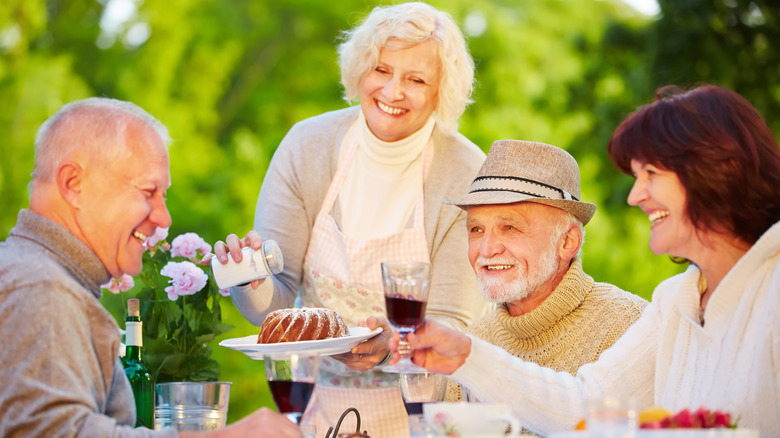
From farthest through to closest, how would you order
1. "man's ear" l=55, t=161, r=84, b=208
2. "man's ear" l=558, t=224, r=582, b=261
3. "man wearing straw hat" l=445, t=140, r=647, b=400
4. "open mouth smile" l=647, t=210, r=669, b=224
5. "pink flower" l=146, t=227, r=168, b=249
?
"man's ear" l=558, t=224, r=582, b=261 < "man wearing straw hat" l=445, t=140, r=647, b=400 < "pink flower" l=146, t=227, r=168, b=249 < "open mouth smile" l=647, t=210, r=669, b=224 < "man's ear" l=55, t=161, r=84, b=208

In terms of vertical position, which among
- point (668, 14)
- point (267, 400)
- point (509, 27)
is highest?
point (509, 27)

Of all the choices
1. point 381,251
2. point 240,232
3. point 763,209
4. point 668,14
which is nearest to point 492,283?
point 381,251

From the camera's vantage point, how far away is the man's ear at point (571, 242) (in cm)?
345

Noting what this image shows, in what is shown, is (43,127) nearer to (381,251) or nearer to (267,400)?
(381,251)

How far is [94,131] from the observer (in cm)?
220

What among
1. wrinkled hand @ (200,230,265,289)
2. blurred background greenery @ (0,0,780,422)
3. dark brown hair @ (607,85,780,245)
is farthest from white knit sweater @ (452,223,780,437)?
blurred background greenery @ (0,0,780,422)

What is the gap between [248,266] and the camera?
11.0 feet

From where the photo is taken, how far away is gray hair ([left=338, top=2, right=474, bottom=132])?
3975 millimetres

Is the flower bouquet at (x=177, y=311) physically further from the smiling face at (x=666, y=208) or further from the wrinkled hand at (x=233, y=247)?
the smiling face at (x=666, y=208)

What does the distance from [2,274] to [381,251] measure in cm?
219

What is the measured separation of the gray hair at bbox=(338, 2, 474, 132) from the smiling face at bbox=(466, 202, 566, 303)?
0.83 meters

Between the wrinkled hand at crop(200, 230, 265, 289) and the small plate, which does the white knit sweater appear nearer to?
the small plate

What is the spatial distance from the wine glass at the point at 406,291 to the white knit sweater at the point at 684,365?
267 millimetres

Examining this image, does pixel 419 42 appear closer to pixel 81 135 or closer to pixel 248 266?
pixel 248 266
